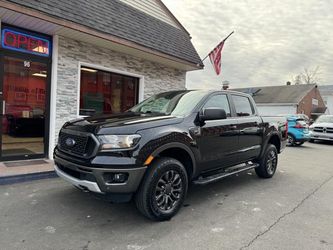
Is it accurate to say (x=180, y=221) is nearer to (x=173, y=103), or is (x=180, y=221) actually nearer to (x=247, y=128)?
(x=173, y=103)

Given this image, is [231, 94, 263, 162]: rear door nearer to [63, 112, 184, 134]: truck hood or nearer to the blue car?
[63, 112, 184, 134]: truck hood

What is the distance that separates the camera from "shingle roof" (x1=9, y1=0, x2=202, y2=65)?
20.5 feet

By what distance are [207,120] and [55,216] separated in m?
2.64

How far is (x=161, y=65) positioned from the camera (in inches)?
387

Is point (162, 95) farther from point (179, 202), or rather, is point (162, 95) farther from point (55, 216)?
point (55, 216)

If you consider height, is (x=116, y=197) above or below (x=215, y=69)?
below

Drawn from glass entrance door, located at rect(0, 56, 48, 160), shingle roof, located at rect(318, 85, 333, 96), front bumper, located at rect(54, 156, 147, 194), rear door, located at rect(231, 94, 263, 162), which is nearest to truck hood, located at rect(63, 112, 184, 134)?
front bumper, located at rect(54, 156, 147, 194)

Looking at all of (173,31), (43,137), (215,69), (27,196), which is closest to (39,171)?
(27,196)

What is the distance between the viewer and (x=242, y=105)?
5.76 m

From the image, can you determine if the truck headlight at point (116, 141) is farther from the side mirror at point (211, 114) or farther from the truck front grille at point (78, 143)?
the side mirror at point (211, 114)

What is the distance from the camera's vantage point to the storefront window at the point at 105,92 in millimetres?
7941

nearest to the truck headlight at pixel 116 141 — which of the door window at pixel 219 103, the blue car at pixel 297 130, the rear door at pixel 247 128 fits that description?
the door window at pixel 219 103

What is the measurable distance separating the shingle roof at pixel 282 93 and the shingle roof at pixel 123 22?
2835cm

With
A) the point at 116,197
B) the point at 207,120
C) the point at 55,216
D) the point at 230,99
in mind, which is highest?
the point at 230,99
